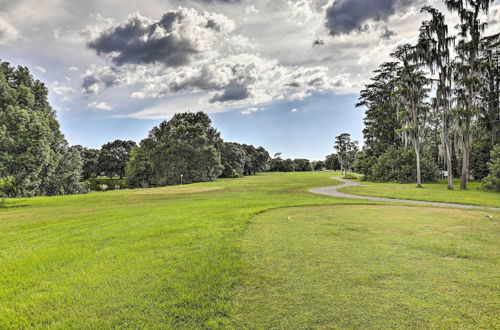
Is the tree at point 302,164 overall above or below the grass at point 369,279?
above

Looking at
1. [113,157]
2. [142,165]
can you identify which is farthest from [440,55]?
[113,157]

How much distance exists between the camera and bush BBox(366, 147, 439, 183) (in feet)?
124

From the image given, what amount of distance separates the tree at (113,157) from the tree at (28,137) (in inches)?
1442

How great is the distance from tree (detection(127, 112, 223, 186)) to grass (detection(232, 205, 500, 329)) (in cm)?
4917

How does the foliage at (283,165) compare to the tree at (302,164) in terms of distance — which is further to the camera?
the tree at (302,164)

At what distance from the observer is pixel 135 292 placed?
4.36m

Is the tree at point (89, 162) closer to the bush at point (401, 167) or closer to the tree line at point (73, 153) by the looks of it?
the tree line at point (73, 153)

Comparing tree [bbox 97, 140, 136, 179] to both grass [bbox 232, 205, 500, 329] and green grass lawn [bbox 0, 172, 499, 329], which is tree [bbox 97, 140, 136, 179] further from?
grass [bbox 232, 205, 500, 329]

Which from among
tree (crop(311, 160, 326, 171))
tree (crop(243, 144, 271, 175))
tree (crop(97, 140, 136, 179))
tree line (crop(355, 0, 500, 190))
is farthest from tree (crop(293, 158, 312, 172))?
tree line (crop(355, 0, 500, 190))

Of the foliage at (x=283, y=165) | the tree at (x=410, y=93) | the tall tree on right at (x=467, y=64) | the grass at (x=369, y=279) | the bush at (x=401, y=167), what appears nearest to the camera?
the grass at (x=369, y=279)

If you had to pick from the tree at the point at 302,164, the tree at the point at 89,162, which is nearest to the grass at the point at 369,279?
the tree at the point at 89,162

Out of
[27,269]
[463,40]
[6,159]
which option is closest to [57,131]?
[6,159]

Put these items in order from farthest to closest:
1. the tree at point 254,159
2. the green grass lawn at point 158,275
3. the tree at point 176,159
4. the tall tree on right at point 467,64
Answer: the tree at point 254,159, the tree at point 176,159, the tall tree on right at point 467,64, the green grass lawn at point 158,275

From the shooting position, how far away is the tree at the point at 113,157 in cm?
Answer: 7244
